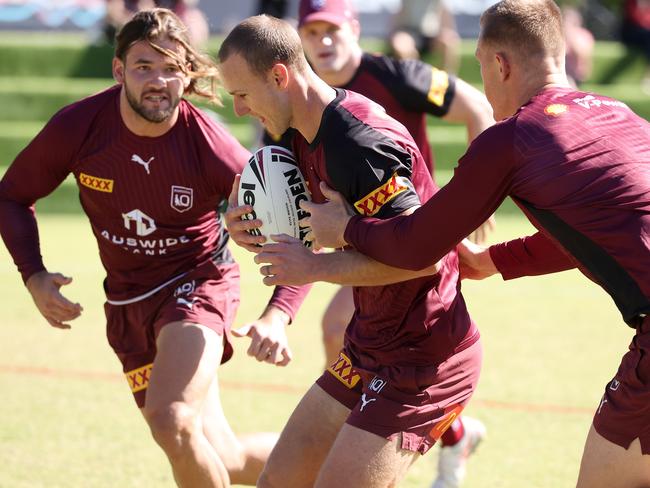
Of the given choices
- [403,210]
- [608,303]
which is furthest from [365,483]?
[608,303]

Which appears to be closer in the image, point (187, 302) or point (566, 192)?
point (566, 192)

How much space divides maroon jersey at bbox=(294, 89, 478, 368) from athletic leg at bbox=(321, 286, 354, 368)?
1719 millimetres

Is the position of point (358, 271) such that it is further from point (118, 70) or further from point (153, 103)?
point (118, 70)

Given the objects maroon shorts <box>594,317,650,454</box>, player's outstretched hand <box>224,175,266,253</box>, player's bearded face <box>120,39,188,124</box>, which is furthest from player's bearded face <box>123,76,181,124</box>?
maroon shorts <box>594,317,650,454</box>

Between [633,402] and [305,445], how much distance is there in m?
1.22

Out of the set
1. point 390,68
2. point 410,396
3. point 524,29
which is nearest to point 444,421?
point 410,396

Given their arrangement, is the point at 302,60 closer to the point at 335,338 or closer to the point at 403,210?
the point at 403,210

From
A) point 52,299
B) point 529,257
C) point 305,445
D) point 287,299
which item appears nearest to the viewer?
point 305,445

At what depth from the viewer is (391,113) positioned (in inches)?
245

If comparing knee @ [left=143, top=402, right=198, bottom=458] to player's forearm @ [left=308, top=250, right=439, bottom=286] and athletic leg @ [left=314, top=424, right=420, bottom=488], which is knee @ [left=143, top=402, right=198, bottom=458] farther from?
player's forearm @ [left=308, top=250, right=439, bottom=286]

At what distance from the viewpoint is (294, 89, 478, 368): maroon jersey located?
3701 mm

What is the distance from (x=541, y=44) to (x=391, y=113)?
2.58 meters

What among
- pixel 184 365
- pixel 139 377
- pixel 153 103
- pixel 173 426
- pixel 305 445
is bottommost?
pixel 139 377

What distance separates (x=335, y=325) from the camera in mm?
5984
